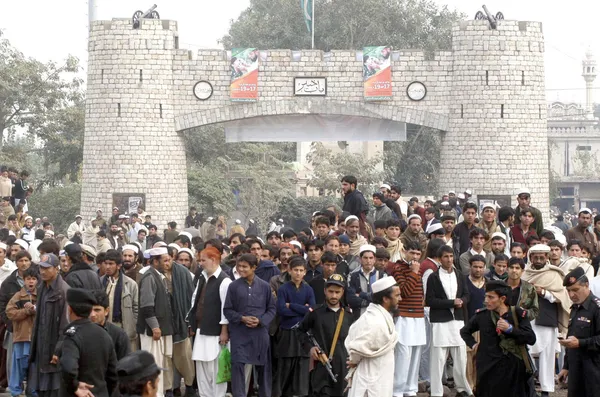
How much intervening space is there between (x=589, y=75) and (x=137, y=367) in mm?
108778

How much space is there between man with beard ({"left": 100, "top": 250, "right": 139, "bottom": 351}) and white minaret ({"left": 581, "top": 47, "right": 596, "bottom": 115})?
3799 inches

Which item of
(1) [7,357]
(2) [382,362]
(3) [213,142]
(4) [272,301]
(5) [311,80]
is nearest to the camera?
(2) [382,362]

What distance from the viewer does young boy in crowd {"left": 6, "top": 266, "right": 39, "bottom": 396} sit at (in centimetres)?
1210

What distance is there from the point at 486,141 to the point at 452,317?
21.4 m

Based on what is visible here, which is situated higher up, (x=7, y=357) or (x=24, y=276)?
(x=24, y=276)

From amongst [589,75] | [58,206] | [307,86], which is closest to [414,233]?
[307,86]

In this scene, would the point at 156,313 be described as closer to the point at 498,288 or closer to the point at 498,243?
the point at 498,243

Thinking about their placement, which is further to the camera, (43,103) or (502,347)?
(43,103)

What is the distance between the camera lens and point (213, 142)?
1965 inches

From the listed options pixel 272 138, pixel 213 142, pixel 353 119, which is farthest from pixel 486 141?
pixel 213 142

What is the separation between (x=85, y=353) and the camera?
8398 mm

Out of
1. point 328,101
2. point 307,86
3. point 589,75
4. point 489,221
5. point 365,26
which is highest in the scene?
point 589,75

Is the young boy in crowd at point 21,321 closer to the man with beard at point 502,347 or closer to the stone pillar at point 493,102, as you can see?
the man with beard at point 502,347

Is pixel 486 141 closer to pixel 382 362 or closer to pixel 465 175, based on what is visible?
pixel 465 175
